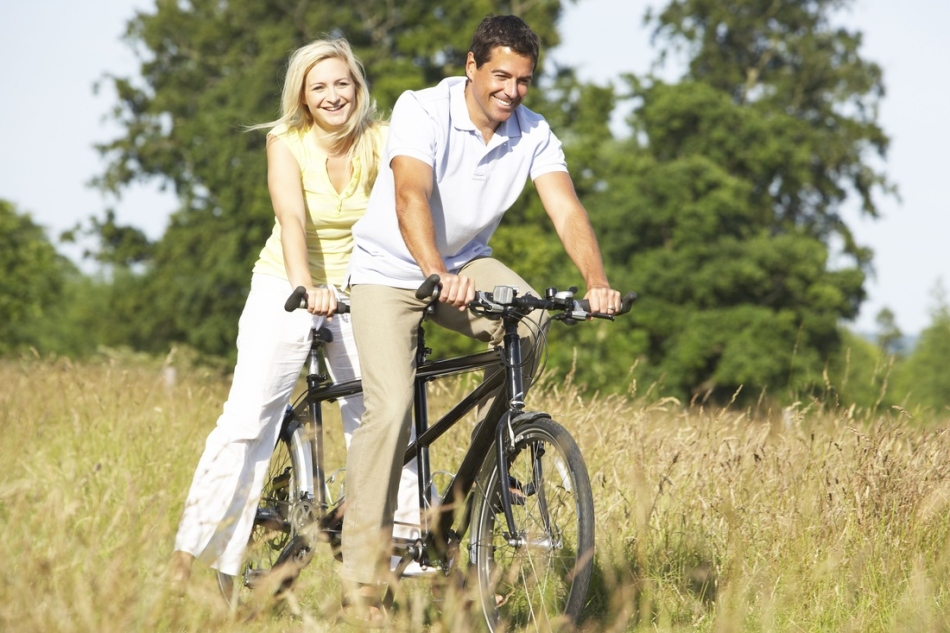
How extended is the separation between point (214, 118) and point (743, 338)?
14.8 meters

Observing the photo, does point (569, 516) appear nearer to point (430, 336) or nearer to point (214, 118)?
point (430, 336)

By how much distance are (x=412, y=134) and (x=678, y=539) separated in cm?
210

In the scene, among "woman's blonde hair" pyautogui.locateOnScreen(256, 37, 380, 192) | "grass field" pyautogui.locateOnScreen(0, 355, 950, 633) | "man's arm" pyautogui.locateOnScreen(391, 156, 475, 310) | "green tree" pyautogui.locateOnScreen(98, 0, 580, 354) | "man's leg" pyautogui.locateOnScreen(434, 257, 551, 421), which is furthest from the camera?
"green tree" pyautogui.locateOnScreen(98, 0, 580, 354)

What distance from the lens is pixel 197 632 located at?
287 cm

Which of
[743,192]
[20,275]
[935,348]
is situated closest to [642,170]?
[743,192]

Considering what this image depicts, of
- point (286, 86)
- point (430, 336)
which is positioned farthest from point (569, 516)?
point (430, 336)

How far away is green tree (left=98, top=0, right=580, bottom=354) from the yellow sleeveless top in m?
23.1

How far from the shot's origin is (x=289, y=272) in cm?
442

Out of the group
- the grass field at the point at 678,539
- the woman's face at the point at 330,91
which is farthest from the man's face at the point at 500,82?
the grass field at the point at 678,539

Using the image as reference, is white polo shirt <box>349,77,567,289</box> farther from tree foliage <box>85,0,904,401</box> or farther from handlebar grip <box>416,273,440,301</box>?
tree foliage <box>85,0,904,401</box>

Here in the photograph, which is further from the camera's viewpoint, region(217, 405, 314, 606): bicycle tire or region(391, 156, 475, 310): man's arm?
region(217, 405, 314, 606): bicycle tire

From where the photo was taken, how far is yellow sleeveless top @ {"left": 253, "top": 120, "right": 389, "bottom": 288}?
4637mm

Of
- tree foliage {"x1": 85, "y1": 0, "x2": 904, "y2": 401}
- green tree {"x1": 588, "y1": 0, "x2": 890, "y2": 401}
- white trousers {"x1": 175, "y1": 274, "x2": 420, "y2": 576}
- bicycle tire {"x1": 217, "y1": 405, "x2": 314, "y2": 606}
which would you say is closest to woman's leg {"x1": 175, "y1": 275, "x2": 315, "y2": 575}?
white trousers {"x1": 175, "y1": 274, "x2": 420, "y2": 576}

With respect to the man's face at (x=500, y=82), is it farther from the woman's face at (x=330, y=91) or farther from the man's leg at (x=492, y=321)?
the woman's face at (x=330, y=91)
